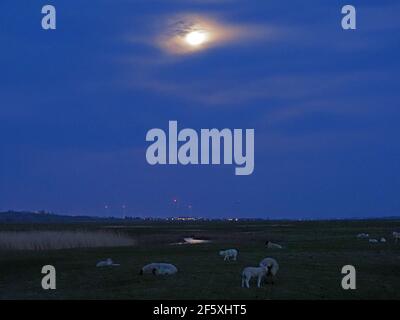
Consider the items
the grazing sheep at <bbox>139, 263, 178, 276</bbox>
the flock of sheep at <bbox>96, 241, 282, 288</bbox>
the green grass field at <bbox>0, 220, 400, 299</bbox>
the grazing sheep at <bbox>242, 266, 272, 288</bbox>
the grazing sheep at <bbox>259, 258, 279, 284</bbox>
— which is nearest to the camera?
the green grass field at <bbox>0, 220, 400, 299</bbox>

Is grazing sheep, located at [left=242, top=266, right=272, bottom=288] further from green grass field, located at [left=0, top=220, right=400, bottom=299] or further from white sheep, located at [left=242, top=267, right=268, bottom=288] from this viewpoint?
green grass field, located at [left=0, top=220, right=400, bottom=299]

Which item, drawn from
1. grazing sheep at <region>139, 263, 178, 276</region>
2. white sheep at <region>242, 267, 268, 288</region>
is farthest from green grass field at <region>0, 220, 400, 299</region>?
grazing sheep at <region>139, 263, 178, 276</region>

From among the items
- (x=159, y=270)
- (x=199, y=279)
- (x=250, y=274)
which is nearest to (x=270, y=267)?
(x=250, y=274)

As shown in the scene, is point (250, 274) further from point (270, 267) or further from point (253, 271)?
point (270, 267)

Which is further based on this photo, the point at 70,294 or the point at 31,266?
the point at 31,266

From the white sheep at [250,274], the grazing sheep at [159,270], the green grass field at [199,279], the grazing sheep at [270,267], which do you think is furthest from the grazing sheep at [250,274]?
the grazing sheep at [159,270]

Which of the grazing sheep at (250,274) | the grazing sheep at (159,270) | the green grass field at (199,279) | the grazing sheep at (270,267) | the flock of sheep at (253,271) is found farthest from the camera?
the grazing sheep at (159,270)

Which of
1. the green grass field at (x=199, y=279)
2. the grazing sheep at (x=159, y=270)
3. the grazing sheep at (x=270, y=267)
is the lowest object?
the green grass field at (x=199, y=279)

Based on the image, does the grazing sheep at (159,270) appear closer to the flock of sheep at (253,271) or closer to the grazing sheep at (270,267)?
the flock of sheep at (253,271)
